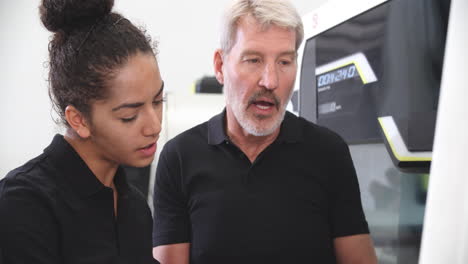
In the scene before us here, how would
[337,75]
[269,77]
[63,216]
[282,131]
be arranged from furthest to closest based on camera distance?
[337,75]
[282,131]
[269,77]
[63,216]

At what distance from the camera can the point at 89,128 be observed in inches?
31.7

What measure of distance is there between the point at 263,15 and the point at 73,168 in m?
0.55

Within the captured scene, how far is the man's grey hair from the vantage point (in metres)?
1.09

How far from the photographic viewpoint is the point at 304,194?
1.12 meters

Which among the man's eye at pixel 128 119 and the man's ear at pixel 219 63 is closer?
the man's eye at pixel 128 119

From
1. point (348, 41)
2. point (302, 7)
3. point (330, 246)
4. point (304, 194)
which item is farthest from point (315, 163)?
point (302, 7)

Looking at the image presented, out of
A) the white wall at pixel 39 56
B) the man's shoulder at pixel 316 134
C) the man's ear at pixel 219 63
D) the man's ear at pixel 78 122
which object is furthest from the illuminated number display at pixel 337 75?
the white wall at pixel 39 56

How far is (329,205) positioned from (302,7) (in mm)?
2156

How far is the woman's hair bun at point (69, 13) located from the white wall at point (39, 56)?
2.07 metres

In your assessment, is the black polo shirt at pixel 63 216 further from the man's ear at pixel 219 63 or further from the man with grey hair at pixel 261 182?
the man's ear at pixel 219 63

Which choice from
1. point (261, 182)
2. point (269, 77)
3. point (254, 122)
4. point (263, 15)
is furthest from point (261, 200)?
point (263, 15)

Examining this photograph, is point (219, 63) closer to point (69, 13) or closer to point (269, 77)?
point (269, 77)

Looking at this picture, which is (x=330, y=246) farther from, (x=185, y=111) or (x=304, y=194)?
(x=185, y=111)

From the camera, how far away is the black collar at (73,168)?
0.80m
